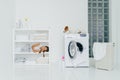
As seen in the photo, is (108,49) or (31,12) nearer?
(108,49)

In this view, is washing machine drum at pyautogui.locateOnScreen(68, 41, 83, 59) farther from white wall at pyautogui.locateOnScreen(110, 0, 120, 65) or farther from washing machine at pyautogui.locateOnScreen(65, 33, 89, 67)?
white wall at pyautogui.locateOnScreen(110, 0, 120, 65)

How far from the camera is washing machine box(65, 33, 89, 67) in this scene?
3.12m

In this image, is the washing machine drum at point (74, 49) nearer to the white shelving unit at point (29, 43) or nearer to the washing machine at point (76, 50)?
the washing machine at point (76, 50)

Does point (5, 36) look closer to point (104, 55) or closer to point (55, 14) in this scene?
point (104, 55)

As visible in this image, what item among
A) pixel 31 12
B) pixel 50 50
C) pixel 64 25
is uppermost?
pixel 31 12

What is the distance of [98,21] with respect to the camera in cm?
369

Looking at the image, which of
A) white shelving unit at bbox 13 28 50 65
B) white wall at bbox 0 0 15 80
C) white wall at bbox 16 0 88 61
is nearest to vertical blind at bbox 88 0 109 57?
white wall at bbox 16 0 88 61

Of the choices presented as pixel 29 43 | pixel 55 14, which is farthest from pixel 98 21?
pixel 29 43

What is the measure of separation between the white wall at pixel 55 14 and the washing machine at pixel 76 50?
49 cm

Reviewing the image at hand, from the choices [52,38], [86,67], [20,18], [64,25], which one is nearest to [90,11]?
[64,25]

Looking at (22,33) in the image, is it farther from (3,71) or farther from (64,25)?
(3,71)

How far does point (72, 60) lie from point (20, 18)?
1.44m

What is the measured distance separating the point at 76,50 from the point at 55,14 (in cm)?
98

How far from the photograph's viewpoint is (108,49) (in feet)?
9.25
